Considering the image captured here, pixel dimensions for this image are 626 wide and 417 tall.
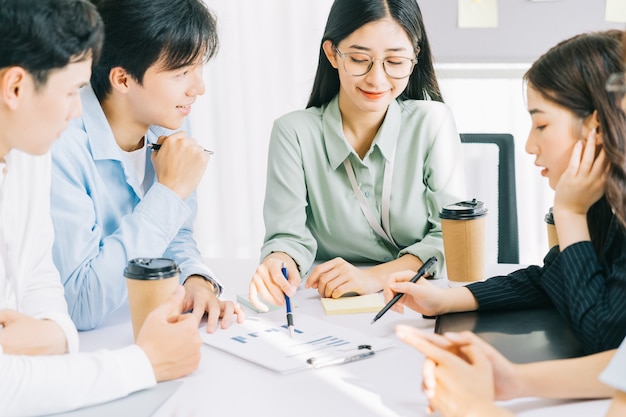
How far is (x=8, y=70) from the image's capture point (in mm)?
1186

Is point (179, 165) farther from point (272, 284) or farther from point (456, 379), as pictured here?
point (456, 379)

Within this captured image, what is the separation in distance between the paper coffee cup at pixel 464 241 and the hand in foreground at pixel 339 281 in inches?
6.4

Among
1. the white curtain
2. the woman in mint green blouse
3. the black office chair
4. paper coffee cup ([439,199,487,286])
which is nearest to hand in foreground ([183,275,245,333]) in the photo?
the woman in mint green blouse

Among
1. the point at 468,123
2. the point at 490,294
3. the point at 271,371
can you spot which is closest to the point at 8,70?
the point at 271,371

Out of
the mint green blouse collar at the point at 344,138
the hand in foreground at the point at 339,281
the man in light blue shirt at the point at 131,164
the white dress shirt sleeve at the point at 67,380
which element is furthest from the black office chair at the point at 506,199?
the white dress shirt sleeve at the point at 67,380

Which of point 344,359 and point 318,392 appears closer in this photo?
point 318,392

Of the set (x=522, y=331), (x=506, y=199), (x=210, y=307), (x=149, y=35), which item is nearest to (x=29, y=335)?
(x=210, y=307)

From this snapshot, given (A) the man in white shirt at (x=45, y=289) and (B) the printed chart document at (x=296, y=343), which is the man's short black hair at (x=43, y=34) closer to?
(A) the man in white shirt at (x=45, y=289)

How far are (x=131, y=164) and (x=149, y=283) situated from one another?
0.48m

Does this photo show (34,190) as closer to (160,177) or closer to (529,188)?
(160,177)

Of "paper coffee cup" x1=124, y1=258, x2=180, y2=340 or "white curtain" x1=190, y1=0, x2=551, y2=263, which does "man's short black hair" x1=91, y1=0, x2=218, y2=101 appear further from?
"white curtain" x1=190, y1=0, x2=551, y2=263

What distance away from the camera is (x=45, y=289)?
4.50ft

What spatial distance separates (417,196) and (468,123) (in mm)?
1369

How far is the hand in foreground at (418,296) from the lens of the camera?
4.63 ft
